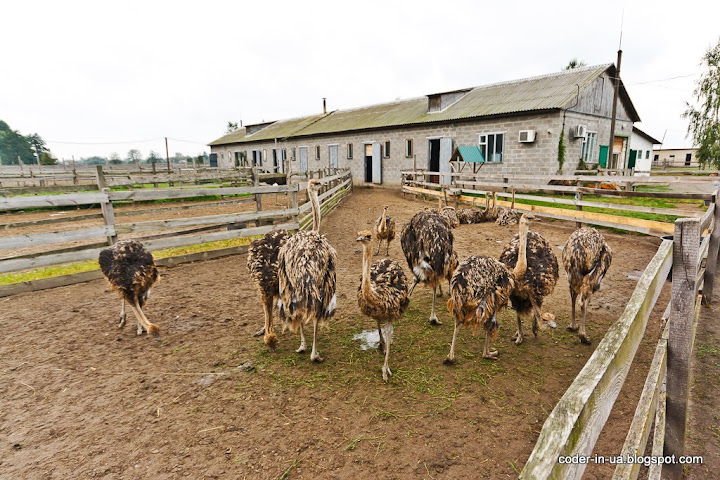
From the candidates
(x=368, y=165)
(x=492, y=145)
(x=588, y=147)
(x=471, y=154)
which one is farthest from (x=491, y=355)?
(x=368, y=165)

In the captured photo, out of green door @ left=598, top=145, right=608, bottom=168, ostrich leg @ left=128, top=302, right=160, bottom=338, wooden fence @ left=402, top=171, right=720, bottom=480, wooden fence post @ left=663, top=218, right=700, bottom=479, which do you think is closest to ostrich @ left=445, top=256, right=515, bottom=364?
wooden fence @ left=402, top=171, right=720, bottom=480

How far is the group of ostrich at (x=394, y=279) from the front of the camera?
428cm

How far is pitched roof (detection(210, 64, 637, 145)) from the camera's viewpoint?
1791cm

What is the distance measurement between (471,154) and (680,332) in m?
17.4

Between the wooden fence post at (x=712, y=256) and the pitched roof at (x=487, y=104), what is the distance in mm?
12066

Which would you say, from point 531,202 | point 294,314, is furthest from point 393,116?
point 294,314

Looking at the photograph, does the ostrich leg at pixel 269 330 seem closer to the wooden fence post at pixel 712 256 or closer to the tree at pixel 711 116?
the wooden fence post at pixel 712 256

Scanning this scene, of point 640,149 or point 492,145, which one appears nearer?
point 492,145

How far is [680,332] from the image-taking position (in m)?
2.58

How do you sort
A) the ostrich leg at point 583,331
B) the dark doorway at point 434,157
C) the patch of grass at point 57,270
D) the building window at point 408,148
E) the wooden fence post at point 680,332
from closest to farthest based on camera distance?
1. the wooden fence post at point 680,332
2. the ostrich leg at point 583,331
3. the patch of grass at point 57,270
4. the dark doorway at point 434,157
5. the building window at point 408,148

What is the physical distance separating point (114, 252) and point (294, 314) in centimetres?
288

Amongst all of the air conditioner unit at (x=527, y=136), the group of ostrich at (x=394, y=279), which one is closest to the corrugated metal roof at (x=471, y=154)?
the air conditioner unit at (x=527, y=136)

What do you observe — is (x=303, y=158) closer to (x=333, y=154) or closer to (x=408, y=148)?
(x=333, y=154)

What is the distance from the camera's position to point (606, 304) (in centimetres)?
604
